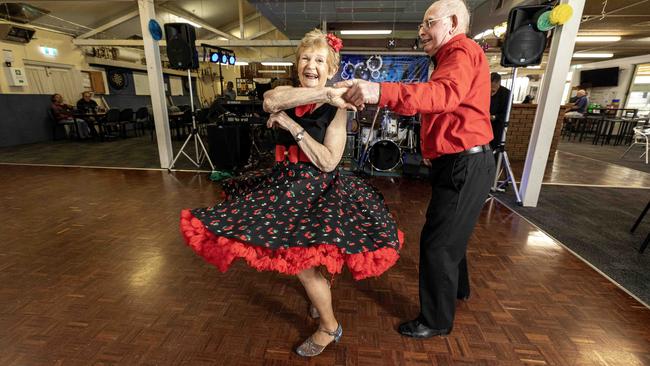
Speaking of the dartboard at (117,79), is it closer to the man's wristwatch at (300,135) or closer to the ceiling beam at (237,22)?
the ceiling beam at (237,22)

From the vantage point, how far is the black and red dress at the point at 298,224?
116 centimetres

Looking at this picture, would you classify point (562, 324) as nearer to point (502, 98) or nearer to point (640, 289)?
point (640, 289)

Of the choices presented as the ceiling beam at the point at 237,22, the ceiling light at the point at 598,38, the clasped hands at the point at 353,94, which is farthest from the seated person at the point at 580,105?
the ceiling beam at the point at 237,22

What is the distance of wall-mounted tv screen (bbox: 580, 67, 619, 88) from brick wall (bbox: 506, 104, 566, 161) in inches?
376

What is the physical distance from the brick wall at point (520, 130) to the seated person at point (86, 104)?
1127 cm

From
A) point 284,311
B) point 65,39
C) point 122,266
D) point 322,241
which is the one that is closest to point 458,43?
point 322,241

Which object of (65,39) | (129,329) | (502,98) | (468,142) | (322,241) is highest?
(65,39)

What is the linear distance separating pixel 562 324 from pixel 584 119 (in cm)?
1206

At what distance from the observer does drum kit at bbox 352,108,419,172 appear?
5.16 meters

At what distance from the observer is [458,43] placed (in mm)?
1271

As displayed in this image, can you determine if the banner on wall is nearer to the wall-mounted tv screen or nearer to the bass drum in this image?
the bass drum

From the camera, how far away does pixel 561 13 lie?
10.3 feet

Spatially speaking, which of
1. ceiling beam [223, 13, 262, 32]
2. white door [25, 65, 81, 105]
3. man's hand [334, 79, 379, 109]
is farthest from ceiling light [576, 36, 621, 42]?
white door [25, 65, 81, 105]

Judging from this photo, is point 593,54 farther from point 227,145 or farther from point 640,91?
point 227,145
